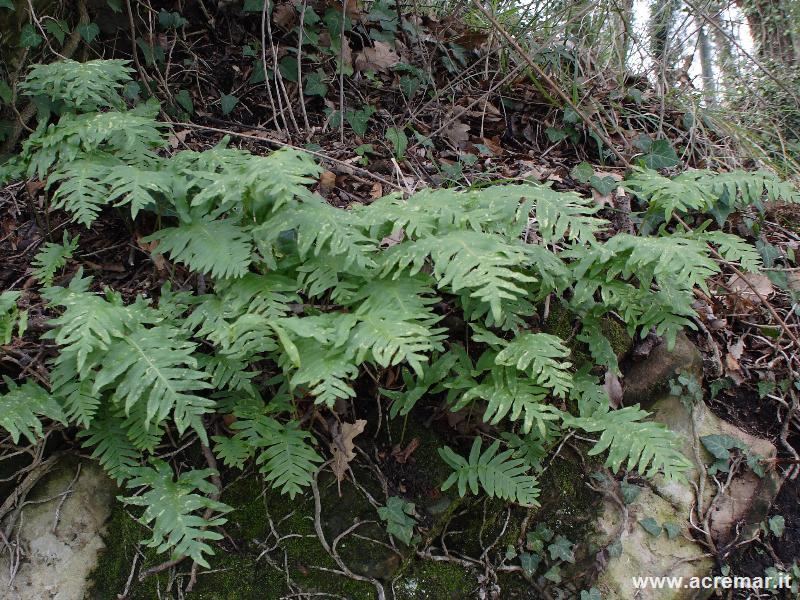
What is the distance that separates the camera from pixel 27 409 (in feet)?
7.58

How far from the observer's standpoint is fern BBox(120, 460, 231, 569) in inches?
91.0

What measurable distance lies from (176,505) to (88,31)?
290cm

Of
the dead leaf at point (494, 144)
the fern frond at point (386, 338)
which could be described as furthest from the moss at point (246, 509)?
the dead leaf at point (494, 144)

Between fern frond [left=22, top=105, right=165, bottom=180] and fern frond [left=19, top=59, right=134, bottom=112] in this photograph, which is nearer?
fern frond [left=22, top=105, right=165, bottom=180]

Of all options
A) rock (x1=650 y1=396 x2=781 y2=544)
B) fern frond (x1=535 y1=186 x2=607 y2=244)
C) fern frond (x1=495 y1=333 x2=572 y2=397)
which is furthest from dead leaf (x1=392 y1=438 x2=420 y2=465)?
rock (x1=650 y1=396 x2=781 y2=544)

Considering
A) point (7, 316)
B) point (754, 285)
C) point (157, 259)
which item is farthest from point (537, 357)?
point (754, 285)

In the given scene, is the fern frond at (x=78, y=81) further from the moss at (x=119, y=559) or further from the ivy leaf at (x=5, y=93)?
the moss at (x=119, y=559)

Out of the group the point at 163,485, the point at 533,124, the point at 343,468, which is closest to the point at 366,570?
the point at 343,468

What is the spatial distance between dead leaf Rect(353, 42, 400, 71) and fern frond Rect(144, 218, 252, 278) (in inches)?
106

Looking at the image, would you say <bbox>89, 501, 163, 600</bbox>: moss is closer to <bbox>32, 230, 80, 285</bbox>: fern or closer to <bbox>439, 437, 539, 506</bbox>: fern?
<bbox>32, 230, 80, 285</bbox>: fern

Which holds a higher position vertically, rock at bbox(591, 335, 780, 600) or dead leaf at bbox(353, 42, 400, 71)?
dead leaf at bbox(353, 42, 400, 71)

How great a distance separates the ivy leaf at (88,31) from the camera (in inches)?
147

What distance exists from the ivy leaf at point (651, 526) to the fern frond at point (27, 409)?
2.63 meters

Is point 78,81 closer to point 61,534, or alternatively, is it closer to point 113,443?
point 113,443
